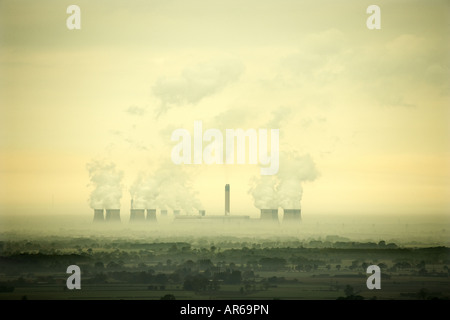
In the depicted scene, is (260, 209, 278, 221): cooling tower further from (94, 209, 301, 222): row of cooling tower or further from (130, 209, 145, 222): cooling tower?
(130, 209, 145, 222): cooling tower

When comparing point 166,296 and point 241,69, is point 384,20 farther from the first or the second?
point 166,296

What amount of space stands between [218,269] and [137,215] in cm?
146

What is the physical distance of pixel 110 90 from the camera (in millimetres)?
9867

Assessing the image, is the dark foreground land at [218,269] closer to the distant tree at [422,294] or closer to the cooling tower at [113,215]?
the distant tree at [422,294]

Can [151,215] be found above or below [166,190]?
below

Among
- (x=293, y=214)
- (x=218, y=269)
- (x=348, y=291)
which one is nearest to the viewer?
(x=348, y=291)

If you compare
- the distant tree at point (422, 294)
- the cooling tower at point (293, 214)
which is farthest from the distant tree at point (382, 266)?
the cooling tower at point (293, 214)

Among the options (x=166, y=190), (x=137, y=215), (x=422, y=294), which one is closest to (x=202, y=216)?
(x=166, y=190)

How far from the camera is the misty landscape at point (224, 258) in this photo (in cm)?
950

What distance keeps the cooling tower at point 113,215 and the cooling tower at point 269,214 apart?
2.17 meters

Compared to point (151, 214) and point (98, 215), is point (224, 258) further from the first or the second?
point (98, 215)

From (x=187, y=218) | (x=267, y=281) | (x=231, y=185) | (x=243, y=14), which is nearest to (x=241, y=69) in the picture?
(x=243, y=14)

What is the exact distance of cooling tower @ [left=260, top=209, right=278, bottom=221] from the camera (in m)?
10.0

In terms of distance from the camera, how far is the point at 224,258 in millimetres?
9992
